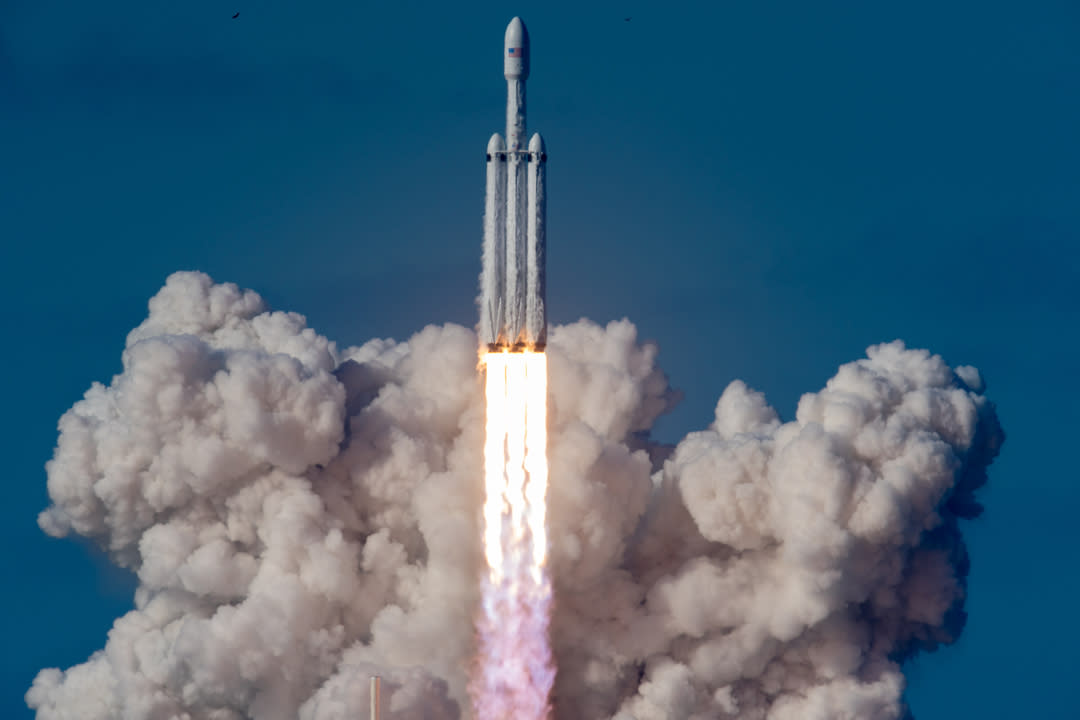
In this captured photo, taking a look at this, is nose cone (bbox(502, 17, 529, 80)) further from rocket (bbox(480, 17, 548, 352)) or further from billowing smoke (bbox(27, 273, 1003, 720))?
billowing smoke (bbox(27, 273, 1003, 720))

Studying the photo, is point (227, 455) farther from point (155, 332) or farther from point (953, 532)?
point (953, 532)

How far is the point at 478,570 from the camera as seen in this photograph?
269ft

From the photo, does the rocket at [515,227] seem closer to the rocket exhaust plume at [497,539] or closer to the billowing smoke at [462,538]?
the rocket exhaust plume at [497,539]

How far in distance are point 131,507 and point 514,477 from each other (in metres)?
13.2

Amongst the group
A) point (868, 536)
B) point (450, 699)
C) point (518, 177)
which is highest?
point (518, 177)

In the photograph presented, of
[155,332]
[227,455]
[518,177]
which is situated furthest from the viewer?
[155,332]

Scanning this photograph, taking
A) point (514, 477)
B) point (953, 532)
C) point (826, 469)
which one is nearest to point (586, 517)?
point (514, 477)

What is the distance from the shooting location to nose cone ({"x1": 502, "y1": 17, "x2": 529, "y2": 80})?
77000 mm

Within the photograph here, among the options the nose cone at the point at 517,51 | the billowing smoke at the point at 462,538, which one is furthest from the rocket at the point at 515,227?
the billowing smoke at the point at 462,538

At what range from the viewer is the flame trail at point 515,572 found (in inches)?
A: 3157

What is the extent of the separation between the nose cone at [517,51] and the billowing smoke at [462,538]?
11.6m

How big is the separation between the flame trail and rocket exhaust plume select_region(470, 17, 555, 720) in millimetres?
31

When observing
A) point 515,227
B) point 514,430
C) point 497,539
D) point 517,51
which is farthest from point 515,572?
point 517,51

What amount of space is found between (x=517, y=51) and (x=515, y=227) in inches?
207
